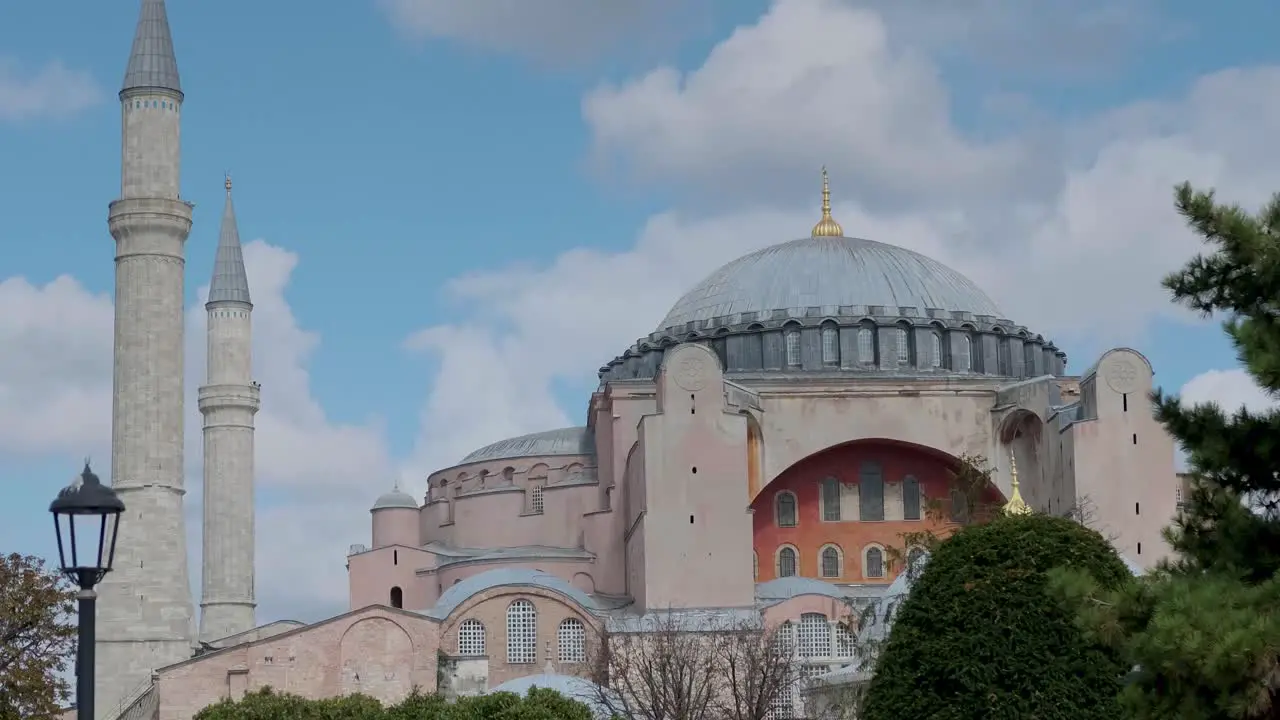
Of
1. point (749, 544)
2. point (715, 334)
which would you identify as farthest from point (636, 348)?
point (749, 544)

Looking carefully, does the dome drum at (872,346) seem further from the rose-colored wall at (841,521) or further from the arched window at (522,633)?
the arched window at (522,633)

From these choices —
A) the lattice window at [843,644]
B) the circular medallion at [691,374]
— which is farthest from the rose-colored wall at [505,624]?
the circular medallion at [691,374]

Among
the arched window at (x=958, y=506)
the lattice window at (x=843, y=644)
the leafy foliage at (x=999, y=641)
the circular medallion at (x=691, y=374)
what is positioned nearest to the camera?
the leafy foliage at (x=999, y=641)

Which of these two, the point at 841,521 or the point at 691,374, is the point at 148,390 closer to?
the point at 691,374

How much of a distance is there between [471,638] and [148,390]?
9035 mm

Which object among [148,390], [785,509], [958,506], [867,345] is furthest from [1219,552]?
[148,390]

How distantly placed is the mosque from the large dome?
0.24 feet

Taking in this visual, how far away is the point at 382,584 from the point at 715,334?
29.8 ft

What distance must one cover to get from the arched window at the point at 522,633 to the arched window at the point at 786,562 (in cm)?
596

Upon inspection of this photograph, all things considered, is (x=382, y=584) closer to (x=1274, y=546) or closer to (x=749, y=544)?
(x=749, y=544)

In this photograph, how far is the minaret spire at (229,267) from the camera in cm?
5912

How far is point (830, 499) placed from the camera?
145 ft

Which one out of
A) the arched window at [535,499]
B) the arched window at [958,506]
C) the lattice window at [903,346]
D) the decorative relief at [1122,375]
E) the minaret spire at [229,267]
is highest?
the minaret spire at [229,267]

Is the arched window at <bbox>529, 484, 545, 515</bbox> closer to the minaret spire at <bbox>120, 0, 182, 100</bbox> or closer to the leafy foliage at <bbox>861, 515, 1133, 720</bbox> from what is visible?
the minaret spire at <bbox>120, 0, 182, 100</bbox>
